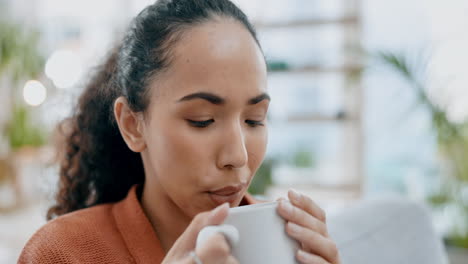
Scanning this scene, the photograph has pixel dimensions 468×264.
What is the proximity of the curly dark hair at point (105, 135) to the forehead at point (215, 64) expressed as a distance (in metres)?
0.09

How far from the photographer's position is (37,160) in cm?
436

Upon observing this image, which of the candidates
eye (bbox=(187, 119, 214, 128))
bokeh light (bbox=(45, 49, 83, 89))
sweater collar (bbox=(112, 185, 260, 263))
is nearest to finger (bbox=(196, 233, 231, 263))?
eye (bbox=(187, 119, 214, 128))

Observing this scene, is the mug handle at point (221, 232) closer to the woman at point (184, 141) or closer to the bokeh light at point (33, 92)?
the woman at point (184, 141)

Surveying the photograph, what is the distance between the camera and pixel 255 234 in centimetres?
56

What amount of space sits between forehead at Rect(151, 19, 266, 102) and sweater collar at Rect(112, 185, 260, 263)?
28 centimetres

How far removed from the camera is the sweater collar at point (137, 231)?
2.74ft

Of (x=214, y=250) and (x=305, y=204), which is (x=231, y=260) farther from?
(x=305, y=204)

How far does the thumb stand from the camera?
0.54 meters

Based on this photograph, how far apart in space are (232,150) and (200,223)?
0.16 metres

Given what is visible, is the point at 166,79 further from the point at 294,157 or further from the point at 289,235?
the point at 294,157

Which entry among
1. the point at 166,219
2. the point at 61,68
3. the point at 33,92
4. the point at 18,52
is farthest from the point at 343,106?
the point at 166,219

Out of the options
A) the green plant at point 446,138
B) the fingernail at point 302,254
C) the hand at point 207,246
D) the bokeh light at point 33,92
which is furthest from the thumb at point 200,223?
the bokeh light at point 33,92

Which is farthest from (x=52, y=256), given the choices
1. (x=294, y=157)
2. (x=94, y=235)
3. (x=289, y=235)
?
(x=294, y=157)

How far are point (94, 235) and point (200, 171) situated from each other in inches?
11.8
